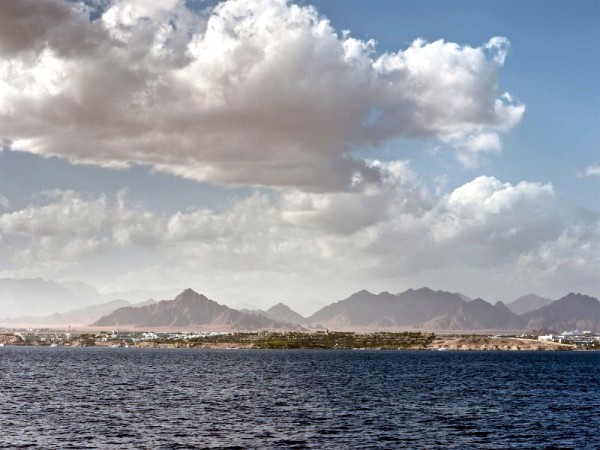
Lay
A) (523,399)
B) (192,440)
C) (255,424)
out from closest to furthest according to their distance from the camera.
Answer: (192,440) < (255,424) < (523,399)

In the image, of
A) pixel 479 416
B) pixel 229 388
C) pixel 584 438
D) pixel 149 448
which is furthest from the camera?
pixel 229 388

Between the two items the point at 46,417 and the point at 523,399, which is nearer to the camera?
the point at 46,417

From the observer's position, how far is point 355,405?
468ft

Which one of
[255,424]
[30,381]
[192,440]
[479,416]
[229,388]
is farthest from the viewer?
[30,381]

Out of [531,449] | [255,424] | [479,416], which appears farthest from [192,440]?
[479,416]

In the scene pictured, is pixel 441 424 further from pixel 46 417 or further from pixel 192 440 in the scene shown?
pixel 46 417

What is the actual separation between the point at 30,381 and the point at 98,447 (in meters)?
119

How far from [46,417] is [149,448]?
3678 cm

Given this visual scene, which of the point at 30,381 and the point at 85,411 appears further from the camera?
the point at 30,381

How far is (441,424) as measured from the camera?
116 m

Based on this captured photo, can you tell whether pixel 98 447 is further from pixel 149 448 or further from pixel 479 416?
pixel 479 416

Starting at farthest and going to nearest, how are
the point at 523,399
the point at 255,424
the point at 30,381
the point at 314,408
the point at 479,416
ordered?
the point at 30,381
the point at 523,399
the point at 314,408
the point at 479,416
the point at 255,424

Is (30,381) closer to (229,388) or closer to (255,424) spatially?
(229,388)

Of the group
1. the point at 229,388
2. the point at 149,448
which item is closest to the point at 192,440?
the point at 149,448
